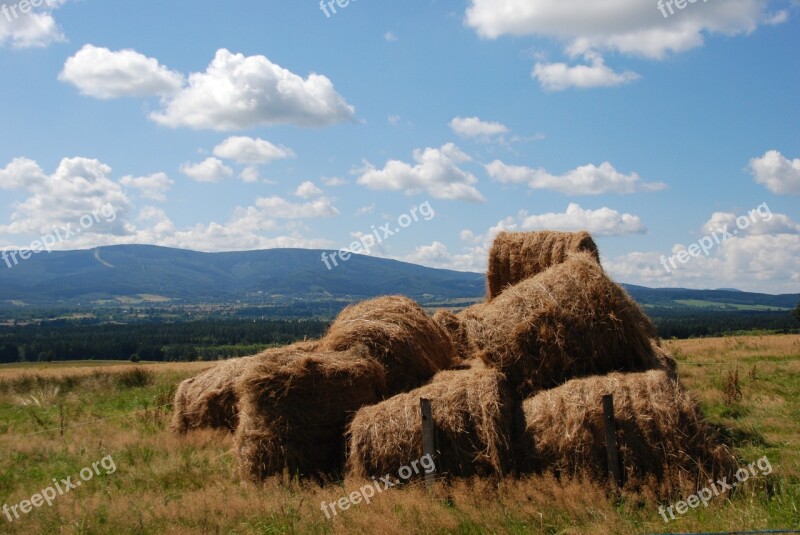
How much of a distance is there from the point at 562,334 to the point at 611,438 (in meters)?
2.01

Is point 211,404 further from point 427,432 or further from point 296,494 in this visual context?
point 427,432

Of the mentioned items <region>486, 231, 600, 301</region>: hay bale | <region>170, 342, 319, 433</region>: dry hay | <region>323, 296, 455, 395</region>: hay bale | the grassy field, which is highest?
<region>486, 231, 600, 301</region>: hay bale

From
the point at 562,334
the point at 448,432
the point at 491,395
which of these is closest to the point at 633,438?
the point at 491,395

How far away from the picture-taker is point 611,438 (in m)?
7.67

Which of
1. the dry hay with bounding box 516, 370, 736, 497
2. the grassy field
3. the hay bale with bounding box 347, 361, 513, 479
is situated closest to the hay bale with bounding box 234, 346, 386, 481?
the grassy field

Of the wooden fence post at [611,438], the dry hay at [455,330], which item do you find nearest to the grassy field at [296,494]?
the wooden fence post at [611,438]

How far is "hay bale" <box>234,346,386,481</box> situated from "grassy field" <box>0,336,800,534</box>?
43 centimetres

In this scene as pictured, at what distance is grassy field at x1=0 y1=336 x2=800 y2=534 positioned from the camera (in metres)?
6.88

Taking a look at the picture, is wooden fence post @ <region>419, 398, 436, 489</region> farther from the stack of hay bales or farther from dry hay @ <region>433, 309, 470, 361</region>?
dry hay @ <region>433, 309, 470, 361</region>

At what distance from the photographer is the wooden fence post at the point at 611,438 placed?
7.58 meters

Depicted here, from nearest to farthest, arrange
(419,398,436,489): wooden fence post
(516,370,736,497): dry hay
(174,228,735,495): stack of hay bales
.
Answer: (516,370,736,497): dry hay
(174,228,735,495): stack of hay bales
(419,398,436,489): wooden fence post

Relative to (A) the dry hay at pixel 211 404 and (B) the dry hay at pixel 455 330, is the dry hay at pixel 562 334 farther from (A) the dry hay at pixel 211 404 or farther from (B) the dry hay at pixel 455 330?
(A) the dry hay at pixel 211 404

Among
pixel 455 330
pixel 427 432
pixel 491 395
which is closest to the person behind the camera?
pixel 427 432

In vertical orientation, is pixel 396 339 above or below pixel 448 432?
above
